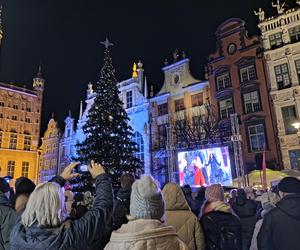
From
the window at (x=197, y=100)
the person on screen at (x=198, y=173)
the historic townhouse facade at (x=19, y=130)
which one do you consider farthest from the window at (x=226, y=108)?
the historic townhouse facade at (x=19, y=130)

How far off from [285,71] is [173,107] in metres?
10.9

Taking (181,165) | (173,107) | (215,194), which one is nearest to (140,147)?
(173,107)

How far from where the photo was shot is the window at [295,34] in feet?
70.4

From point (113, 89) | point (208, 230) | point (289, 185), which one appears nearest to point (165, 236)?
point (208, 230)

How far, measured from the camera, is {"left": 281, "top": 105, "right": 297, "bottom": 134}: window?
67.4 ft

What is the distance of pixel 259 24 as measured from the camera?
75.3 feet

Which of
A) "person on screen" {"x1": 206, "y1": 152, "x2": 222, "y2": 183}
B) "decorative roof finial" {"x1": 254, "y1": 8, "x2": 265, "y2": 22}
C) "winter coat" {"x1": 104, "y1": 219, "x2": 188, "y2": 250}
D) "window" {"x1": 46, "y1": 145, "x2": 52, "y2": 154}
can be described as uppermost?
"decorative roof finial" {"x1": 254, "y1": 8, "x2": 265, "y2": 22}

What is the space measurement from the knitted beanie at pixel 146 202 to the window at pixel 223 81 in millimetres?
23502

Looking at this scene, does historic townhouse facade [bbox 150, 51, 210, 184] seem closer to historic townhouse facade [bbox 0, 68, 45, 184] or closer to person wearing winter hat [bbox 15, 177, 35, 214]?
person wearing winter hat [bbox 15, 177, 35, 214]

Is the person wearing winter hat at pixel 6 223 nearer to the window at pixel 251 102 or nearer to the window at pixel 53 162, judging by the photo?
the window at pixel 251 102

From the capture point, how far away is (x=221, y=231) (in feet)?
11.6

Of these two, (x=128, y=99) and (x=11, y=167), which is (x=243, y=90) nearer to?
(x=128, y=99)

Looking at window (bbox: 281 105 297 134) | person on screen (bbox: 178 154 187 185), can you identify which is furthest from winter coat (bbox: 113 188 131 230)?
window (bbox: 281 105 297 134)

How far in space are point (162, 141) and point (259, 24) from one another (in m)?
13.8
